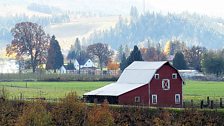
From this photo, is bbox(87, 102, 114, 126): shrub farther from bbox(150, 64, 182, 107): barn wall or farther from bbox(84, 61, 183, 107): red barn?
bbox(150, 64, 182, 107): barn wall

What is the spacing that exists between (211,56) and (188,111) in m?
84.7

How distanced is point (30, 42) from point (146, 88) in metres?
66.5

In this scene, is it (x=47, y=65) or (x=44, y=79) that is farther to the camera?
(x=47, y=65)

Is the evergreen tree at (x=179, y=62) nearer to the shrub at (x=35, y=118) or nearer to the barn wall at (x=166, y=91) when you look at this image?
the barn wall at (x=166, y=91)

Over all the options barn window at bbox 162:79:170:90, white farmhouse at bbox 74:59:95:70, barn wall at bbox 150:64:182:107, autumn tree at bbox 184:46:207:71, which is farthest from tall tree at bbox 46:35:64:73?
barn window at bbox 162:79:170:90

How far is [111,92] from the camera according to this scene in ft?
220

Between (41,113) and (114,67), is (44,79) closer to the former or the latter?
(114,67)

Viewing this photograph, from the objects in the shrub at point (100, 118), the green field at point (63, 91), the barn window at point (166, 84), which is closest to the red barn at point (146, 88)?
the barn window at point (166, 84)

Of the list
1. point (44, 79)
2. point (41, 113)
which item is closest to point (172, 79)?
point (41, 113)

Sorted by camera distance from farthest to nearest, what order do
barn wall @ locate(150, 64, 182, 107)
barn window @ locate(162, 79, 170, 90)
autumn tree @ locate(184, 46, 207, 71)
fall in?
autumn tree @ locate(184, 46, 207, 71) < barn window @ locate(162, 79, 170, 90) < barn wall @ locate(150, 64, 182, 107)

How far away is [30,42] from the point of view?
5157 inches

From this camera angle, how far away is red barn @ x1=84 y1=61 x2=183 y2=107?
6638 centimetres

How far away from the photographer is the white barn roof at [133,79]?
→ 67438 mm

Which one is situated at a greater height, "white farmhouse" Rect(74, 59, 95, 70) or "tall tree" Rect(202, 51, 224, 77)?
"white farmhouse" Rect(74, 59, 95, 70)
